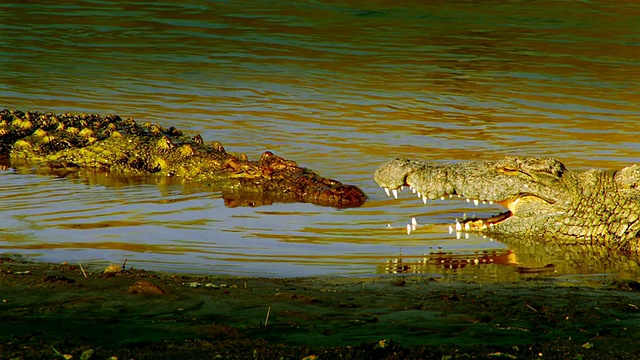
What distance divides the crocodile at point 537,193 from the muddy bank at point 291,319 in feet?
8.47

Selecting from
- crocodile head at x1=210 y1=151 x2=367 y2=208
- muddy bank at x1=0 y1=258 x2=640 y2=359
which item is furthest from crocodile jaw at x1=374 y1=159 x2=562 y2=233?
muddy bank at x1=0 y1=258 x2=640 y2=359

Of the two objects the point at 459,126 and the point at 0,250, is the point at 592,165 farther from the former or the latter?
the point at 0,250

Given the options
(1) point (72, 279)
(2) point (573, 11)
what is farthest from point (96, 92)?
(2) point (573, 11)

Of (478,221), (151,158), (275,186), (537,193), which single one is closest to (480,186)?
(478,221)

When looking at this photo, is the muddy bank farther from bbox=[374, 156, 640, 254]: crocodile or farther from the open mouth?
bbox=[374, 156, 640, 254]: crocodile

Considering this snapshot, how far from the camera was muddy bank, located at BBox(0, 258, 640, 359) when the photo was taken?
436cm

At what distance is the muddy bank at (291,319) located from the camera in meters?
4.36

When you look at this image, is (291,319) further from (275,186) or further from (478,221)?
(275,186)

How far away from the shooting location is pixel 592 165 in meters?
11.9

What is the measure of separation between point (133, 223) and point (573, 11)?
24337 millimetres

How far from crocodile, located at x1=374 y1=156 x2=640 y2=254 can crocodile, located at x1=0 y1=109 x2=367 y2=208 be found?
1087 mm

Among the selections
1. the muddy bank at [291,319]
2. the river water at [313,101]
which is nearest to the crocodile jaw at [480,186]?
the river water at [313,101]

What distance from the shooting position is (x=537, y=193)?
344 inches

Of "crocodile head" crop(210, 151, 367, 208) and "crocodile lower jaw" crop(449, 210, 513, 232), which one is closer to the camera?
"crocodile lower jaw" crop(449, 210, 513, 232)
